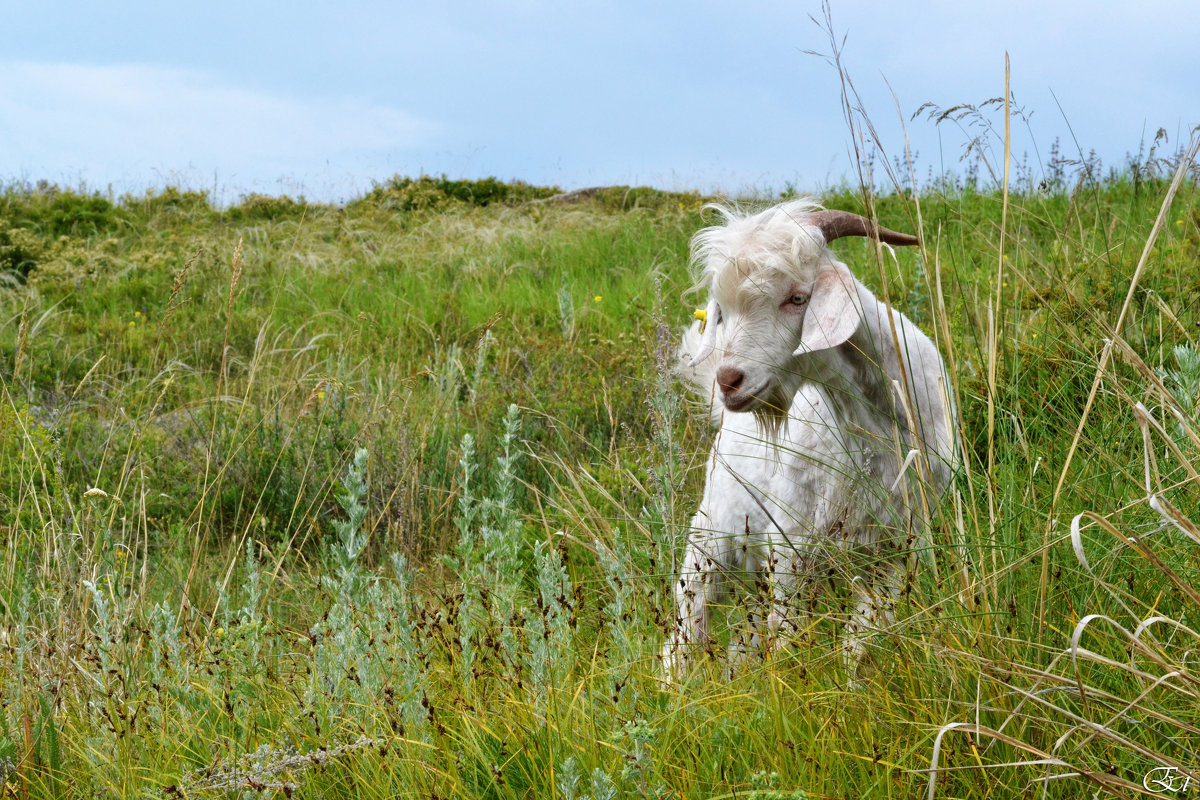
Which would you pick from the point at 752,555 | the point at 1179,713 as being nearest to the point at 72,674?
the point at 752,555

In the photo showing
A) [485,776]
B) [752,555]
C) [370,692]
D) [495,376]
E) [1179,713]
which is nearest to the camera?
[1179,713]

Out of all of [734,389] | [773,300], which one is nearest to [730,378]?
[734,389]

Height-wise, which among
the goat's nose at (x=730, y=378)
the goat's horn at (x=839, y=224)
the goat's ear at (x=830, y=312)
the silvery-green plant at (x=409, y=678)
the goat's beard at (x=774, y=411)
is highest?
the goat's horn at (x=839, y=224)

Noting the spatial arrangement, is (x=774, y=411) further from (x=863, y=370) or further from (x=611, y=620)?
(x=611, y=620)

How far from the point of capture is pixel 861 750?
6.30 feet

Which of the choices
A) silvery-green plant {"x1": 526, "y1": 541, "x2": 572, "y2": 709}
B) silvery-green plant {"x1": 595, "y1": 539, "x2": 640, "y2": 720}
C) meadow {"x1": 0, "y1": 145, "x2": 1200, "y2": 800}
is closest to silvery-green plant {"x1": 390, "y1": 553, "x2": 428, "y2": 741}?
meadow {"x1": 0, "y1": 145, "x2": 1200, "y2": 800}

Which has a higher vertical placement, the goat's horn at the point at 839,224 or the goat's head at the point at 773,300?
the goat's horn at the point at 839,224

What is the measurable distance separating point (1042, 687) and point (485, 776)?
1094 millimetres

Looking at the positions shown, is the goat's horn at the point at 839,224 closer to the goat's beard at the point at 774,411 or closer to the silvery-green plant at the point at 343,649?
the goat's beard at the point at 774,411

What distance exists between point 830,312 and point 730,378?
32 centimetres

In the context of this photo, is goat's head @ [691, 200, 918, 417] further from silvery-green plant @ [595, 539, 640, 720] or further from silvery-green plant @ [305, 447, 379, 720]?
silvery-green plant @ [305, 447, 379, 720]

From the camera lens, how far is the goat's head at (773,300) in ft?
8.86

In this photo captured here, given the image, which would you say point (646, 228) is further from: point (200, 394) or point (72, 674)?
point (72, 674)

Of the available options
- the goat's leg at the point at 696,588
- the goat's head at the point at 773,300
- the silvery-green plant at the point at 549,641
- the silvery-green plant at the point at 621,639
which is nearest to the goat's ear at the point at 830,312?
the goat's head at the point at 773,300
